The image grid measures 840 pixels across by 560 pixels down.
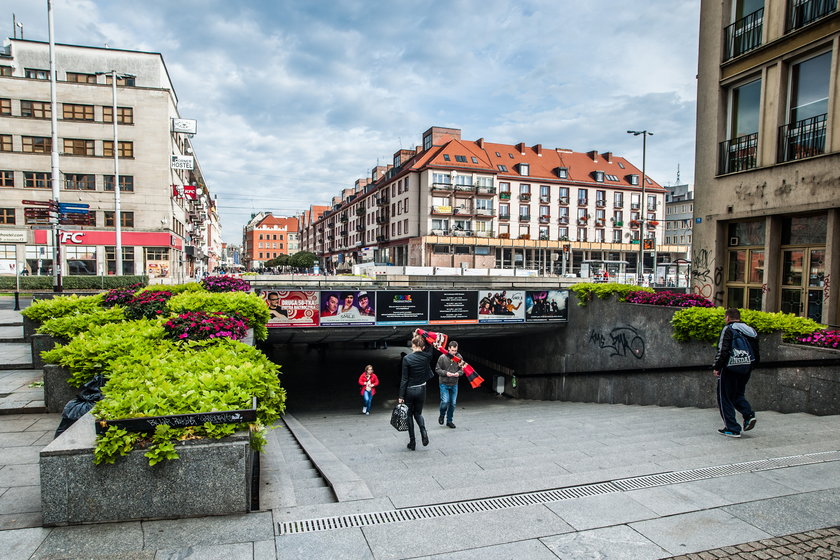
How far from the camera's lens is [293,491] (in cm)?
489

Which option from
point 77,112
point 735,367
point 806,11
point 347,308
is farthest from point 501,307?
point 77,112

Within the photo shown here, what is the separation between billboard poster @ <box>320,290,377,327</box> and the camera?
19438mm

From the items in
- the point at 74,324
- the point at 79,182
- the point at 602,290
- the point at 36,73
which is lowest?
the point at 74,324

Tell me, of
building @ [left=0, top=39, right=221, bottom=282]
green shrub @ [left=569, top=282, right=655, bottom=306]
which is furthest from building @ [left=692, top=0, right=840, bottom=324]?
building @ [left=0, top=39, right=221, bottom=282]

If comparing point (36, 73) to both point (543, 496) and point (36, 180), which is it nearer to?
point (36, 180)

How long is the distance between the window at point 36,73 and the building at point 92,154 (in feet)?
0.23

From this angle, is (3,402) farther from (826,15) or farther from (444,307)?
(826,15)

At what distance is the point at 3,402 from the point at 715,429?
1084cm

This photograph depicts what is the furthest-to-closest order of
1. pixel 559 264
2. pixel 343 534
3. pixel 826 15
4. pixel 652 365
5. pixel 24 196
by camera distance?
pixel 559 264, pixel 24 196, pixel 652 365, pixel 826 15, pixel 343 534

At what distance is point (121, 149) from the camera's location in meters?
40.0

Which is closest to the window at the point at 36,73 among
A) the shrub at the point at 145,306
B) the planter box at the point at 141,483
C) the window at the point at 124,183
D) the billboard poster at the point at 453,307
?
the window at the point at 124,183

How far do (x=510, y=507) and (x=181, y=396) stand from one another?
3.16 metres

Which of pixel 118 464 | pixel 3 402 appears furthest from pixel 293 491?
pixel 3 402

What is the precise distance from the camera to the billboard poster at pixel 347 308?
19.4 meters
